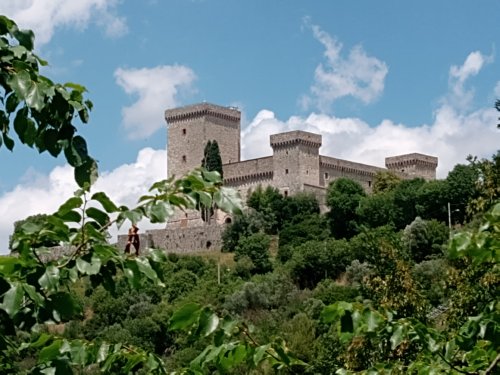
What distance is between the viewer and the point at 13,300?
134 inches

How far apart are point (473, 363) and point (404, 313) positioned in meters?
10.3

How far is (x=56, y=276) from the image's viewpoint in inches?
141

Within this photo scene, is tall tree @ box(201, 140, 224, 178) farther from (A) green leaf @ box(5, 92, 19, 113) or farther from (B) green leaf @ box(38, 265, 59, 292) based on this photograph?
(B) green leaf @ box(38, 265, 59, 292)

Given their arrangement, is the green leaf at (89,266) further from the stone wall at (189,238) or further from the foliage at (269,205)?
the stone wall at (189,238)

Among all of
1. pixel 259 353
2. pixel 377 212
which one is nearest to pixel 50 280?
pixel 259 353

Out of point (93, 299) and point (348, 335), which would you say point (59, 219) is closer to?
point (348, 335)

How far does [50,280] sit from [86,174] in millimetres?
421

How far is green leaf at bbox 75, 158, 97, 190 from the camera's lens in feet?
12.1

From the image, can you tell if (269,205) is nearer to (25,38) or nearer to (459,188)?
(459,188)

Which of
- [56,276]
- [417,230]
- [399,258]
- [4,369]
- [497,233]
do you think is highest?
[417,230]

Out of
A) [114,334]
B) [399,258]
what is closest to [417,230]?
[114,334]

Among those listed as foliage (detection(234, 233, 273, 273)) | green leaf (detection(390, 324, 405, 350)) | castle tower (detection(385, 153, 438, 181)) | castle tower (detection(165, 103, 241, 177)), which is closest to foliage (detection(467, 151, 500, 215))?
green leaf (detection(390, 324, 405, 350))

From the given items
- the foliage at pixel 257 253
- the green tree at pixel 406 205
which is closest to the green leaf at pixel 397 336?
the foliage at pixel 257 253

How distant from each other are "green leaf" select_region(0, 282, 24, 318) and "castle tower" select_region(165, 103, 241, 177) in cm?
6083
